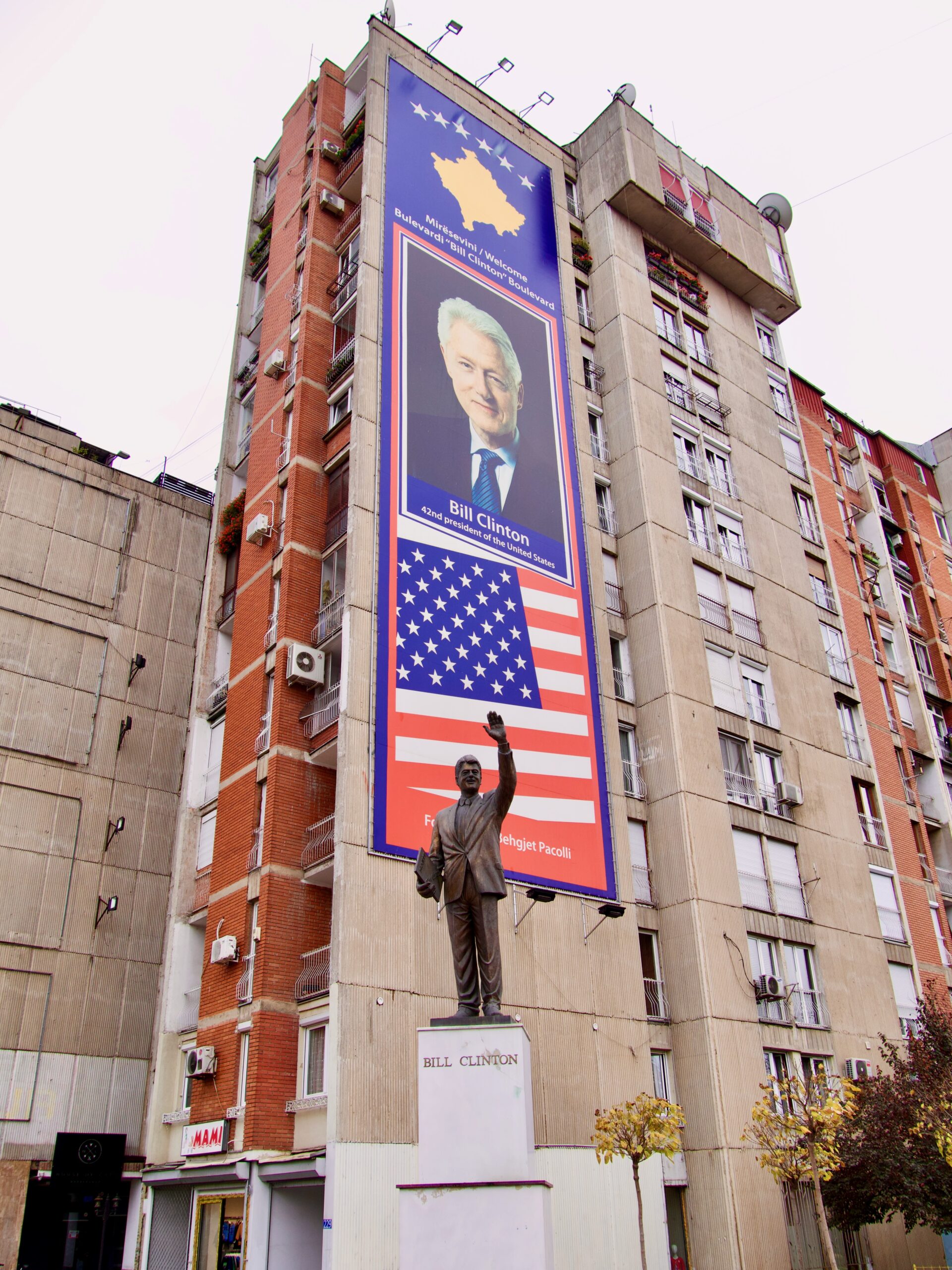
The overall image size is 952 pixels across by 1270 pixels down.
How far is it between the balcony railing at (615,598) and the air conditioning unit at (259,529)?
11.0 meters

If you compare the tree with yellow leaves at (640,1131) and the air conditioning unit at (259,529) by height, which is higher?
the air conditioning unit at (259,529)

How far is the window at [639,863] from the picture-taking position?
2988 centimetres

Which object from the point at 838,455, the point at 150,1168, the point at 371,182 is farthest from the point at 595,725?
the point at 838,455

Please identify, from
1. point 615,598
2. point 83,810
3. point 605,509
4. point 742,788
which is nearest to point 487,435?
point 605,509

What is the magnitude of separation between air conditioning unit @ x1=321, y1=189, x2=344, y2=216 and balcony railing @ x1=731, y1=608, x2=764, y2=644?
775 inches

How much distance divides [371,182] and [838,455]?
26.0 metres

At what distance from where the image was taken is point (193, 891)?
30547mm

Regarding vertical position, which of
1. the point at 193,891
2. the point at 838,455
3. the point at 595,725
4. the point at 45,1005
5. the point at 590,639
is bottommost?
the point at 45,1005

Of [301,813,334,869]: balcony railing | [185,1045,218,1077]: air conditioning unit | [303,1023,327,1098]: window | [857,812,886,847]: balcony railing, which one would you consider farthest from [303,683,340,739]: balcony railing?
[857,812,886,847]: balcony railing

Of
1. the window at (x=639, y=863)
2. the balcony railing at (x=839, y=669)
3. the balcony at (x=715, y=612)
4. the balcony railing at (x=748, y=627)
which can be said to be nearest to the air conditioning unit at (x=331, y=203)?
the balcony at (x=715, y=612)

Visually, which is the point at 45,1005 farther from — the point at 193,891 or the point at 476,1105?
the point at 476,1105

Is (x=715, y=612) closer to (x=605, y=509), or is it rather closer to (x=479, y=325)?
(x=605, y=509)

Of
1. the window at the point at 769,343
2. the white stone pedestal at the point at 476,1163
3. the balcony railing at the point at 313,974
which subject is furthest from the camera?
the window at the point at 769,343

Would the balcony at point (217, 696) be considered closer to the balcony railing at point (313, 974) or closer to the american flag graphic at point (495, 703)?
the american flag graphic at point (495, 703)
